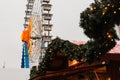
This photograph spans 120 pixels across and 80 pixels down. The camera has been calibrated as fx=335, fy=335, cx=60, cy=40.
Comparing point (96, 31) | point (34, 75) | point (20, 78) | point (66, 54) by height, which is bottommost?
point (20, 78)

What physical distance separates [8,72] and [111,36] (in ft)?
36.9

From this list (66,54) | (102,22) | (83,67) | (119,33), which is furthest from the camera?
(83,67)

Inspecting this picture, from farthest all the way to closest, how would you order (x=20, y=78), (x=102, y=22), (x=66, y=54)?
(x=20, y=78) → (x=66, y=54) → (x=102, y=22)

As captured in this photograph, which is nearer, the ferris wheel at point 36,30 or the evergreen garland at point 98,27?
the evergreen garland at point 98,27

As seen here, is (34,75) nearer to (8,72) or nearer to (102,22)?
(102,22)

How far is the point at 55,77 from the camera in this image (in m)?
6.75

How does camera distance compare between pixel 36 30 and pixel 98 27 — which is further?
pixel 36 30

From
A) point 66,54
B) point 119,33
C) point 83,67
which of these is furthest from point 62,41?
point 119,33

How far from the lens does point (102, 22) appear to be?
16.4 feet

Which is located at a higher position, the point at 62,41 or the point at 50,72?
the point at 62,41

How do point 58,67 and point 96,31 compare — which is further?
point 58,67

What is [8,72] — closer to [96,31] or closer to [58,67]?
[58,67]

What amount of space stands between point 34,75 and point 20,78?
8.90 metres

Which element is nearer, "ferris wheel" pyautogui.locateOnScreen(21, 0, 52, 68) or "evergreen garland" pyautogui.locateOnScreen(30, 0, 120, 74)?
"evergreen garland" pyautogui.locateOnScreen(30, 0, 120, 74)
